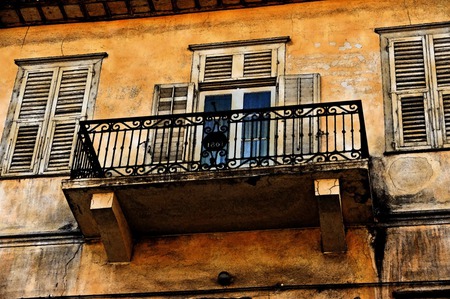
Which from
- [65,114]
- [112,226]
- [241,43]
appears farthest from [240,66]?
[112,226]

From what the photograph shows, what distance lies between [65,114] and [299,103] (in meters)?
3.22

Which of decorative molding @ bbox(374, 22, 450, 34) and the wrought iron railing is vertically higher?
decorative molding @ bbox(374, 22, 450, 34)

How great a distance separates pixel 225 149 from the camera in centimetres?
1194

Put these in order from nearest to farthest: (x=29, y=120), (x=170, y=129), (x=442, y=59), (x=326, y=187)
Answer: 1. (x=326, y=187)
2. (x=170, y=129)
3. (x=442, y=59)
4. (x=29, y=120)

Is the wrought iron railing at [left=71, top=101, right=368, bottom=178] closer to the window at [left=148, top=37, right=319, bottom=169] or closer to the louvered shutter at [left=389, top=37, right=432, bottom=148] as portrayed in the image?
the window at [left=148, top=37, right=319, bottom=169]

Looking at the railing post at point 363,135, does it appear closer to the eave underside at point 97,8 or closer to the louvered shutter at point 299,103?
the louvered shutter at point 299,103

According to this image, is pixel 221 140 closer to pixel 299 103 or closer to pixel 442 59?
pixel 299 103

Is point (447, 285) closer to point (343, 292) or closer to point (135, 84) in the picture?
point (343, 292)

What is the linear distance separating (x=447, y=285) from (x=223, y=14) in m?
5.33

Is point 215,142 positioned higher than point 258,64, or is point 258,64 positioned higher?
point 258,64

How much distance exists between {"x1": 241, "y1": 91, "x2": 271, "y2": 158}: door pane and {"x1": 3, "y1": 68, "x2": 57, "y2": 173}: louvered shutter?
2804 millimetres

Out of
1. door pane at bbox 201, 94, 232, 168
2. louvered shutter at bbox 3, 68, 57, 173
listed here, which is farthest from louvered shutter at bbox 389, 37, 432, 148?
louvered shutter at bbox 3, 68, 57, 173

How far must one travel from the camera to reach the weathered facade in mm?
11391

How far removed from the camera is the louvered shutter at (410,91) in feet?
40.3
